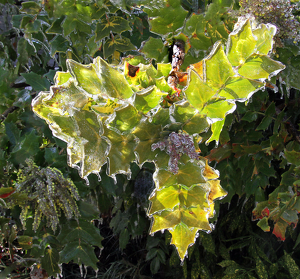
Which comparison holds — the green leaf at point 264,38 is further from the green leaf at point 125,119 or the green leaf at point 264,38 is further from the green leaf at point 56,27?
the green leaf at point 56,27

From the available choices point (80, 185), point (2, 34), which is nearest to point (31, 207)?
point (80, 185)

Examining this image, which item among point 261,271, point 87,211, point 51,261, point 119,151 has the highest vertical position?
point 119,151

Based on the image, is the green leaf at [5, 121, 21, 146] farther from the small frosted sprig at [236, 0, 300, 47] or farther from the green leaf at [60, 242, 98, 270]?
the small frosted sprig at [236, 0, 300, 47]

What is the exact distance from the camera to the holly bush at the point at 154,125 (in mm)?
221

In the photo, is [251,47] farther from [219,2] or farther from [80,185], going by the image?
[80,185]


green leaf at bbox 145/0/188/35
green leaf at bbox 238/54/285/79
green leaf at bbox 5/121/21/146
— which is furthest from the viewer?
green leaf at bbox 5/121/21/146

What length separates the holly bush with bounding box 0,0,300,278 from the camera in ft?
0.72

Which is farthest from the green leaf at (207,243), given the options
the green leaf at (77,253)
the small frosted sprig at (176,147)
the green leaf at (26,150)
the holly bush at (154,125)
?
the small frosted sprig at (176,147)

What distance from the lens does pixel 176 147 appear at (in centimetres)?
23

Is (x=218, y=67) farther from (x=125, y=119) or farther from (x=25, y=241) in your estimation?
(x=25, y=241)

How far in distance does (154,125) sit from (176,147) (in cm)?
3

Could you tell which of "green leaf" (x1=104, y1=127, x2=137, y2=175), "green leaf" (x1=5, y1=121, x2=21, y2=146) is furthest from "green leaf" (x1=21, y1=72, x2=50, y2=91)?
"green leaf" (x1=104, y1=127, x2=137, y2=175)

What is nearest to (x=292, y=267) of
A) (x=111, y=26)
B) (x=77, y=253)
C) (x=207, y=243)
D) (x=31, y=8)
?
(x=207, y=243)

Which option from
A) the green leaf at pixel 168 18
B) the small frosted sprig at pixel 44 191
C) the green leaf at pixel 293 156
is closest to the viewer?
the green leaf at pixel 168 18
